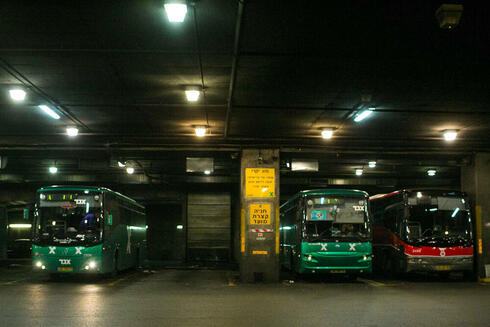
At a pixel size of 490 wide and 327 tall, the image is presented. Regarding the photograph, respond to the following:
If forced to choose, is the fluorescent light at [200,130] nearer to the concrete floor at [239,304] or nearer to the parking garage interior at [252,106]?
the parking garage interior at [252,106]

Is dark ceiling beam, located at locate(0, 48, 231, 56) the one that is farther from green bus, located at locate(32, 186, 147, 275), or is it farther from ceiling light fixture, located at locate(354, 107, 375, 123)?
green bus, located at locate(32, 186, 147, 275)

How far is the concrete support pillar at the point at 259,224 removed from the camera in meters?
19.9

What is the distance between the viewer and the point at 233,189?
3847 centimetres

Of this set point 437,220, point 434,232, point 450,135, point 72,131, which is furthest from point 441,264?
point 72,131

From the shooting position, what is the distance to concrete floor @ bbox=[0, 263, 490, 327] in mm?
10688

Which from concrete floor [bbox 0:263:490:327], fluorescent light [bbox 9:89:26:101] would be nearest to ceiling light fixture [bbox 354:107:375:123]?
concrete floor [bbox 0:263:490:327]

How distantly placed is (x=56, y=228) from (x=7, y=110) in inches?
208

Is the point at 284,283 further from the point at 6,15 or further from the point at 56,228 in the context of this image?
the point at 6,15

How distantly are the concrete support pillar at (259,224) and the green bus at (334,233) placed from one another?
1.10 metres

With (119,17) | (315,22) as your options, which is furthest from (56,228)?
(315,22)

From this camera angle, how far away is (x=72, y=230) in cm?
1958

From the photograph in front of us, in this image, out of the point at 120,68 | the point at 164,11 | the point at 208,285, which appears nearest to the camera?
the point at 164,11

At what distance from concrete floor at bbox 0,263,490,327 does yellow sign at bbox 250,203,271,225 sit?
237cm

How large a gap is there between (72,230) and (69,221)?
0.34 meters
